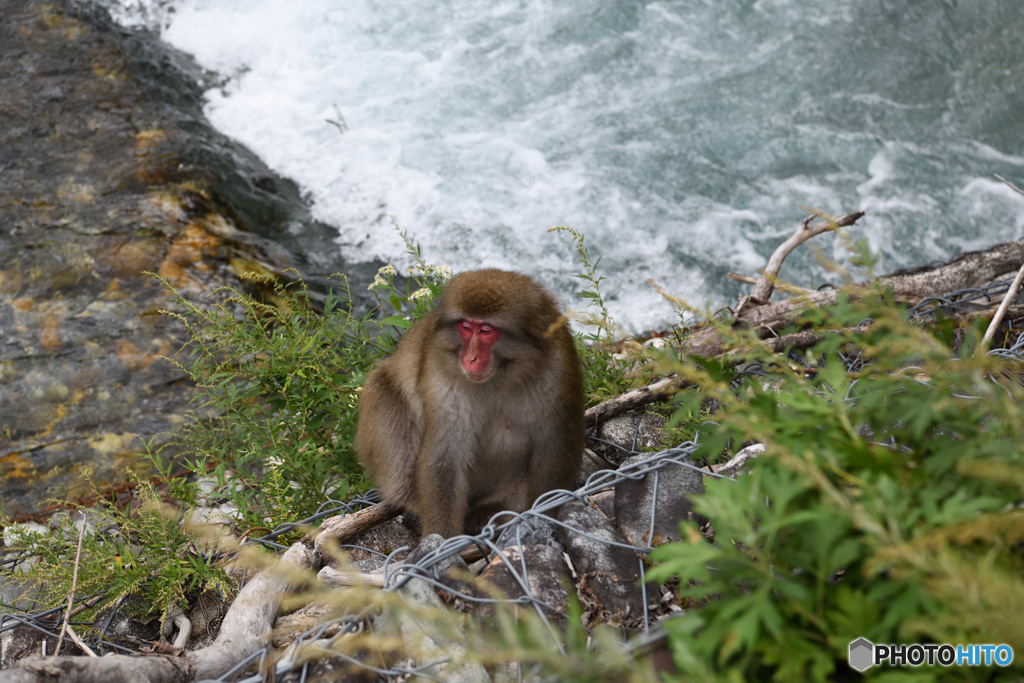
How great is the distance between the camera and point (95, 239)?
20.2 feet

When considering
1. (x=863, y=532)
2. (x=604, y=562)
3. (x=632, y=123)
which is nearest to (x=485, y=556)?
(x=604, y=562)

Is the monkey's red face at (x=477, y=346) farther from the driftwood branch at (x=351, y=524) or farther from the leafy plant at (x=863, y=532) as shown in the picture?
the leafy plant at (x=863, y=532)

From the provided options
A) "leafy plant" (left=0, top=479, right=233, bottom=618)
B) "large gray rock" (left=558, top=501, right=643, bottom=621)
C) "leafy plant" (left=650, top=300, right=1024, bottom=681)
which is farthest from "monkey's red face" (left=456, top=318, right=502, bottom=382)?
"leafy plant" (left=650, top=300, right=1024, bottom=681)

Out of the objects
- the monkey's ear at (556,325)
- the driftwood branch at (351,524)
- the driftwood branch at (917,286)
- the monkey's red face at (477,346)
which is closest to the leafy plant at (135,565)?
the driftwood branch at (351,524)

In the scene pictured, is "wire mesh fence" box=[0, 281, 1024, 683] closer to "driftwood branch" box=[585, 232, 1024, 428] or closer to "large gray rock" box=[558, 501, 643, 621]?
"large gray rock" box=[558, 501, 643, 621]

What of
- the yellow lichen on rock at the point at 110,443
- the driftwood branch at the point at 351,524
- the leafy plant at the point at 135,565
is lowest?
the yellow lichen on rock at the point at 110,443

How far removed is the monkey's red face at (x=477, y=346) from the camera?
305cm

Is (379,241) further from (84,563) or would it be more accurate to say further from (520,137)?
(84,563)

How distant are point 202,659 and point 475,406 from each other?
1.40 m

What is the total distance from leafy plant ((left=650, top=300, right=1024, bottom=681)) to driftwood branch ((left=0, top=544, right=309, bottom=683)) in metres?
1.09

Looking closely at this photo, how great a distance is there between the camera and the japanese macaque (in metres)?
3.10

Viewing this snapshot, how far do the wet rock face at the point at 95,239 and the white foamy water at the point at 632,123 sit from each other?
47.4 inches

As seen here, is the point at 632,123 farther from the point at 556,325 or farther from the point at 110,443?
the point at 556,325

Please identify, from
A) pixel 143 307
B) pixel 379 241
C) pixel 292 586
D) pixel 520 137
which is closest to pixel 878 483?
pixel 292 586
